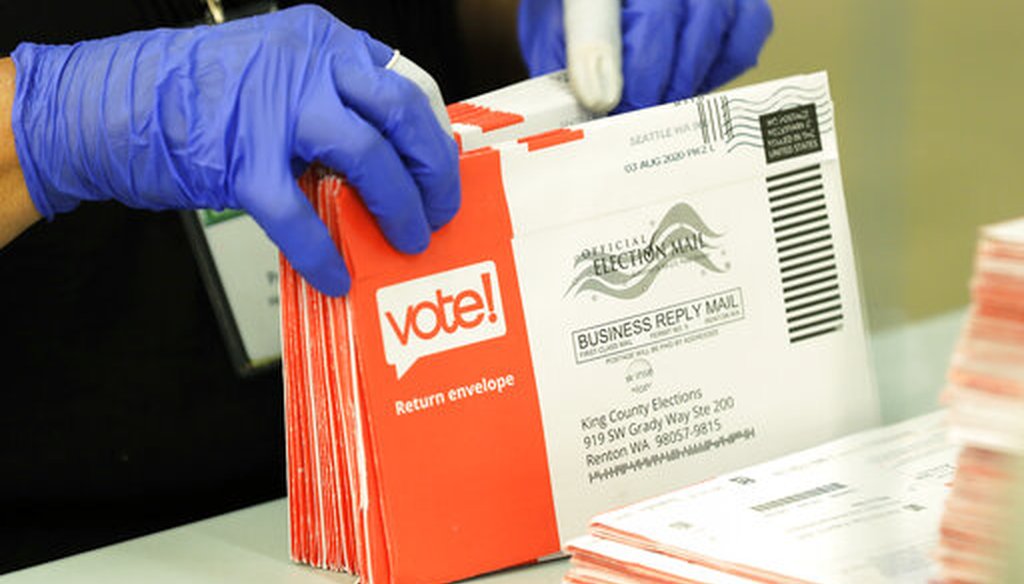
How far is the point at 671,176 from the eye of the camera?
109 cm

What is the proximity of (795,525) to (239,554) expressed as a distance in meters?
0.54

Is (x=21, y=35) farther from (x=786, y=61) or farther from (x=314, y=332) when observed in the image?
(x=786, y=61)

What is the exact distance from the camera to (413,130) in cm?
101

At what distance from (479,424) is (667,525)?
0.61 ft

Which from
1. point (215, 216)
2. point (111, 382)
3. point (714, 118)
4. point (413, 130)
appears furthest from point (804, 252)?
point (111, 382)

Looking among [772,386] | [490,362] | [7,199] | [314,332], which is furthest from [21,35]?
[772,386]

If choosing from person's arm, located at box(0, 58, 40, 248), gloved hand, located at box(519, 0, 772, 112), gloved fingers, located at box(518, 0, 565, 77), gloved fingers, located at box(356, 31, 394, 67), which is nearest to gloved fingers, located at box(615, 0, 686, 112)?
gloved hand, located at box(519, 0, 772, 112)

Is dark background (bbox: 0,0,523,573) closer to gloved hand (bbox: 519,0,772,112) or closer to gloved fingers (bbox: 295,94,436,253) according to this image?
gloved hand (bbox: 519,0,772,112)

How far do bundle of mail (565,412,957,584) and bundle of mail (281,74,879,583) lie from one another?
94 millimetres

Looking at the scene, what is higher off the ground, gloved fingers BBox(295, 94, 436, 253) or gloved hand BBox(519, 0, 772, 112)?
gloved hand BBox(519, 0, 772, 112)

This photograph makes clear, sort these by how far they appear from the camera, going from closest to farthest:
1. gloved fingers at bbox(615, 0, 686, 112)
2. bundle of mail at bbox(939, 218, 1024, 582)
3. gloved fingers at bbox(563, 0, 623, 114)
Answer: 1. bundle of mail at bbox(939, 218, 1024, 582)
2. gloved fingers at bbox(563, 0, 623, 114)
3. gloved fingers at bbox(615, 0, 686, 112)

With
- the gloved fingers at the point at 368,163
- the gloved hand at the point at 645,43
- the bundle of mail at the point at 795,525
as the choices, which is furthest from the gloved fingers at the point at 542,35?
the bundle of mail at the point at 795,525

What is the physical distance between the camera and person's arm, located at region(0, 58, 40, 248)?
1.12 meters

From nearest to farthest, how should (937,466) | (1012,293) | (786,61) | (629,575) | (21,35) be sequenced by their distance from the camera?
(1012,293) < (629,575) < (937,466) < (21,35) < (786,61)
